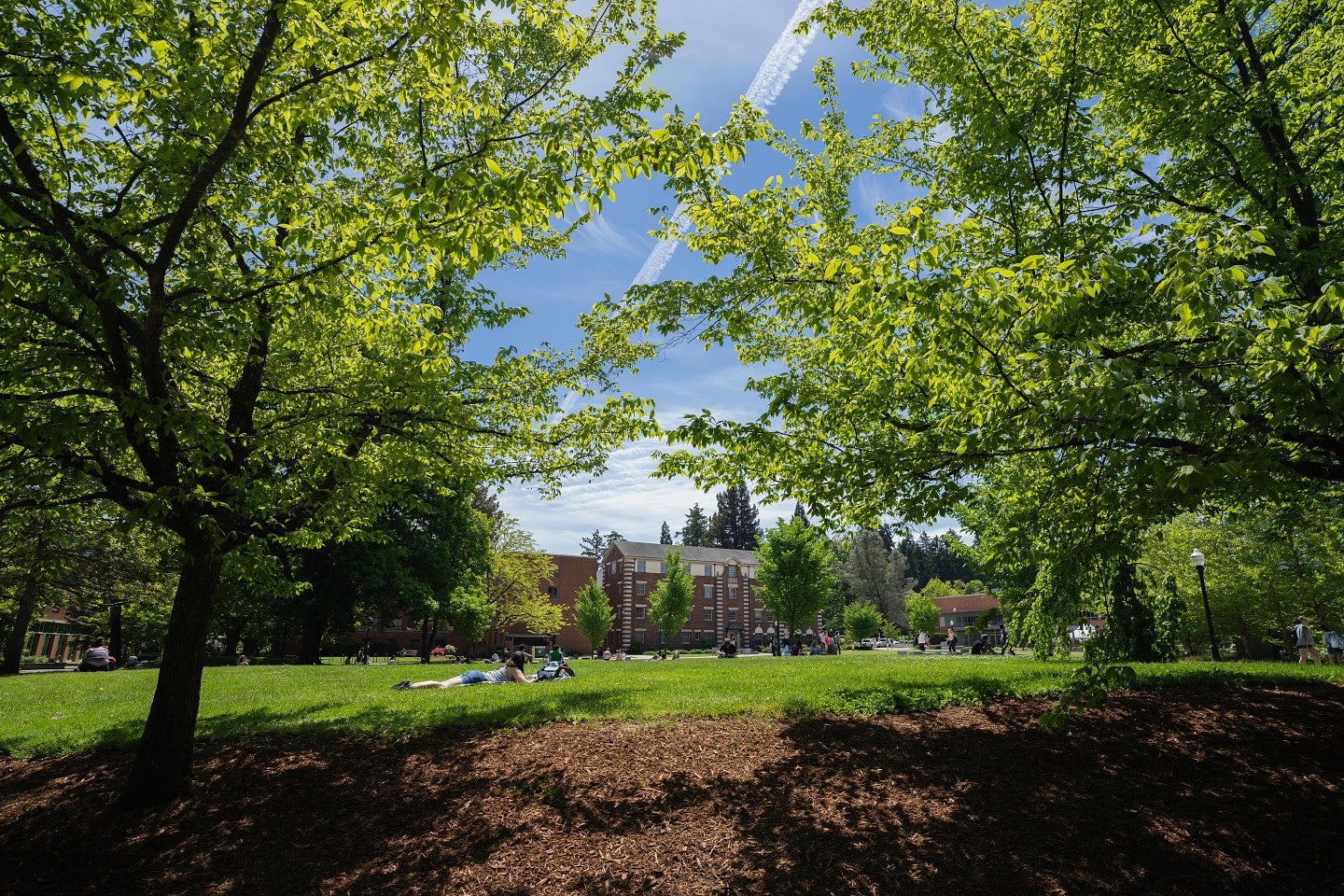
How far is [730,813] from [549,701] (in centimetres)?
501

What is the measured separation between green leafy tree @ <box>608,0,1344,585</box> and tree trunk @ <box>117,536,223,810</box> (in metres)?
5.38

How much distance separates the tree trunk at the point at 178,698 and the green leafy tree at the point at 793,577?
1315 inches

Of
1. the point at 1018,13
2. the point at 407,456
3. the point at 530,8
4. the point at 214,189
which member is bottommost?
the point at 407,456

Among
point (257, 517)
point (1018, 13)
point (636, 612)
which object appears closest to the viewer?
point (257, 517)

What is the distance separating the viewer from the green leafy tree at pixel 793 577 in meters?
38.9

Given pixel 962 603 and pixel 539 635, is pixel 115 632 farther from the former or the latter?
pixel 962 603

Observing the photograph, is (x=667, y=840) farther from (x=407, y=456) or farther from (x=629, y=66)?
(x=629, y=66)

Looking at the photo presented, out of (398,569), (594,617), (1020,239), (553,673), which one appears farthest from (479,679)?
(594,617)

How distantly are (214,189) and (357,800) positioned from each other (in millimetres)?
6262

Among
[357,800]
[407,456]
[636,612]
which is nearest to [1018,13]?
[407,456]

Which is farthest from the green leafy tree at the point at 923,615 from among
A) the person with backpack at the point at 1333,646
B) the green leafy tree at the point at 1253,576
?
the person with backpack at the point at 1333,646

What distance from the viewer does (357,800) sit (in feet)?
22.1

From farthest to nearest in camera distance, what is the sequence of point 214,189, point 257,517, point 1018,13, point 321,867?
1. point 1018,13
2. point 257,517
3. point 214,189
4. point 321,867

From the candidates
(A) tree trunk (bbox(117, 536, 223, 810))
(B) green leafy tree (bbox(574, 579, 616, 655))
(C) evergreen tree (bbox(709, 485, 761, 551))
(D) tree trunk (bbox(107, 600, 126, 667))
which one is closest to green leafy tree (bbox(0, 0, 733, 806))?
(A) tree trunk (bbox(117, 536, 223, 810))
